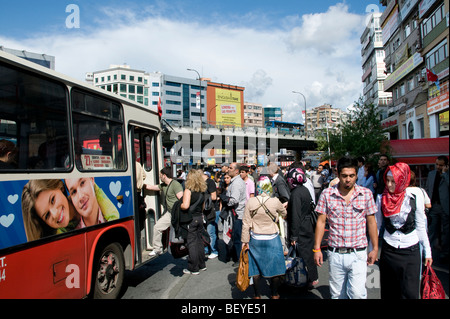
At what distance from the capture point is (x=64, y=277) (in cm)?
366

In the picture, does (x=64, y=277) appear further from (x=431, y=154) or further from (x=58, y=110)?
(x=431, y=154)

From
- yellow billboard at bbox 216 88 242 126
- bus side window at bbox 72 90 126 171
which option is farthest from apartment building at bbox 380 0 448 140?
yellow billboard at bbox 216 88 242 126

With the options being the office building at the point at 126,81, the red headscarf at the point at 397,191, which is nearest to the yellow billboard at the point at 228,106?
the office building at the point at 126,81

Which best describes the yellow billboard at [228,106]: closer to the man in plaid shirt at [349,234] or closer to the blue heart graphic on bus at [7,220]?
the man in plaid shirt at [349,234]

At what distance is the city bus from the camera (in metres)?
3.11

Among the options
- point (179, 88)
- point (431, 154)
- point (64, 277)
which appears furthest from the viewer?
point (179, 88)

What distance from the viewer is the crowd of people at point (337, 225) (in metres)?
3.39

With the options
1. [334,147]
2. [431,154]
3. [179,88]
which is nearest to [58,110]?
[431,154]

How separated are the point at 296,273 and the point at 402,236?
174cm

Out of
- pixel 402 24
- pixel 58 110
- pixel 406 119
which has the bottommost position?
pixel 58 110

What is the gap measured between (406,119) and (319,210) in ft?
106

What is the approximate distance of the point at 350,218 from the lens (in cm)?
340
